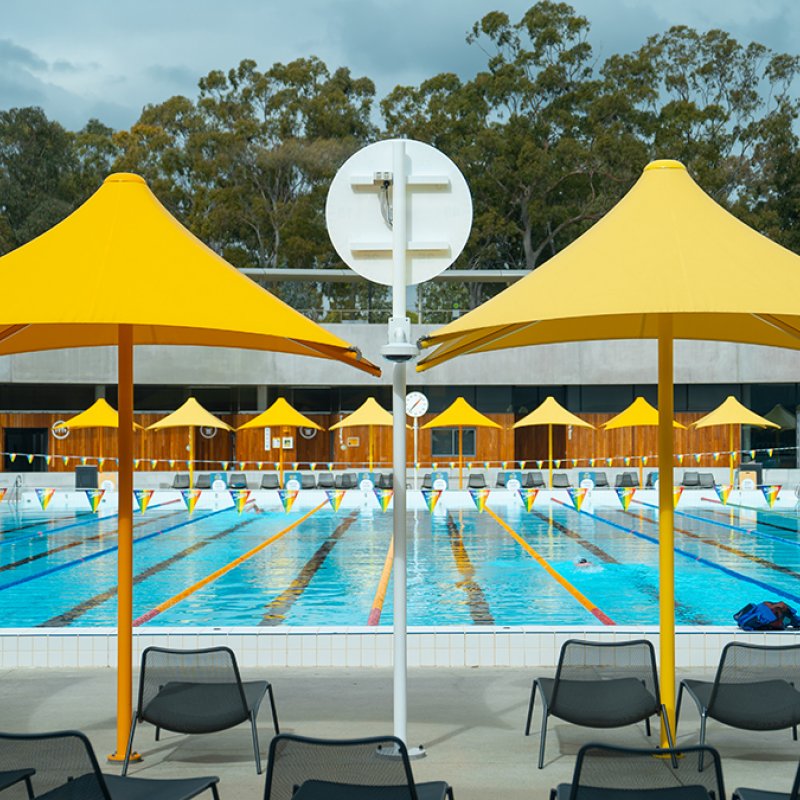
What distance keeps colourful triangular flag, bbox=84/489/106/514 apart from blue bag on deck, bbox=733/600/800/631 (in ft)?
52.1

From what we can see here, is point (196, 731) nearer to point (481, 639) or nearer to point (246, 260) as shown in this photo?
point (481, 639)

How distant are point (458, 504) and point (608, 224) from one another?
2261 cm

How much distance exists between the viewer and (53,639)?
8141 mm

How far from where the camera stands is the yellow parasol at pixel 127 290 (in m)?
4.96

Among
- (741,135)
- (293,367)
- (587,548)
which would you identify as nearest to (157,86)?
(293,367)

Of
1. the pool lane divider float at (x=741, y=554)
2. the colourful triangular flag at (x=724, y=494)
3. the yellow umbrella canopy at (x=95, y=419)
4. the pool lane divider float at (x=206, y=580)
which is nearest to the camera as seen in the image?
the pool lane divider float at (x=206, y=580)

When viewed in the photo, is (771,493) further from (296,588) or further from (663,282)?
(663,282)

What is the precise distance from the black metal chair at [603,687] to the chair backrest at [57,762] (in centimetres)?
241

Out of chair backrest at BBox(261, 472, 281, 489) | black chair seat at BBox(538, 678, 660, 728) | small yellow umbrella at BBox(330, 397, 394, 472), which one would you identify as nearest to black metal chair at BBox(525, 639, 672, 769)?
black chair seat at BBox(538, 678, 660, 728)

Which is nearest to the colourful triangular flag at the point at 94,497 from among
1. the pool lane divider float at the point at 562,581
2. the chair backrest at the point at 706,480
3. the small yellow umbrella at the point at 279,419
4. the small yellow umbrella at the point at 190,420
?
the small yellow umbrella at the point at 190,420

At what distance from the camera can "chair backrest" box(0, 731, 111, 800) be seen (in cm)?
400

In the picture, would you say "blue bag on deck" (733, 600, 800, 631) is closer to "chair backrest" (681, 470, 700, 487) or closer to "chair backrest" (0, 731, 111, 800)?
"chair backrest" (0, 731, 111, 800)

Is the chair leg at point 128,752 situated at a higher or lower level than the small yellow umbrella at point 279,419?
lower

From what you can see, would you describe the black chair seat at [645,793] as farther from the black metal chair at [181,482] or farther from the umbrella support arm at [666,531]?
the black metal chair at [181,482]
